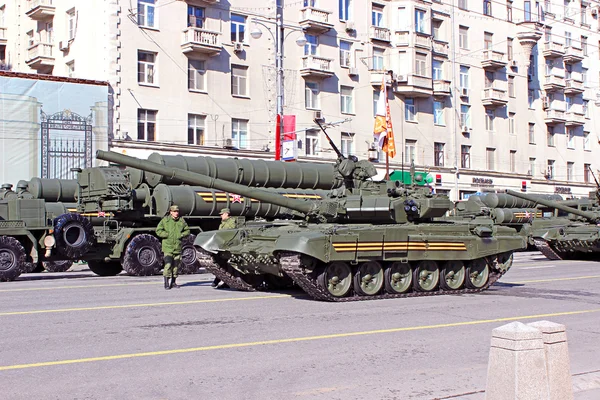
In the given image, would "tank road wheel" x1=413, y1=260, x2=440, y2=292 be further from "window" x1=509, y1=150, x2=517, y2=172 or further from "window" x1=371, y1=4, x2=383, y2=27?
"window" x1=509, y1=150, x2=517, y2=172

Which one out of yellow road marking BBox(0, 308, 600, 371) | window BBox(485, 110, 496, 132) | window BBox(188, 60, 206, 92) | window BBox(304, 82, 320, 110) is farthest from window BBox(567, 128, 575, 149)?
yellow road marking BBox(0, 308, 600, 371)

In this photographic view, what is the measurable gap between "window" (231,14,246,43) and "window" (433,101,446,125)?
14.7 meters

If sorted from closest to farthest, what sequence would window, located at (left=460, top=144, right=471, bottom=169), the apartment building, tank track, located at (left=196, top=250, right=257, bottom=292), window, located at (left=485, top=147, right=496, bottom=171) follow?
1. tank track, located at (left=196, top=250, right=257, bottom=292)
2. the apartment building
3. window, located at (left=460, top=144, right=471, bottom=169)
4. window, located at (left=485, top=147, right=496, bottom=171)

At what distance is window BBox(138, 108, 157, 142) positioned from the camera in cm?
3394

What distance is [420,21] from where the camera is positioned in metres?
Answer: 46.1

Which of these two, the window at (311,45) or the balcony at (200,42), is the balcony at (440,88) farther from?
the balcony at (200,42)

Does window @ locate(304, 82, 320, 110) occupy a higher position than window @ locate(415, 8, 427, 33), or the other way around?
window @ locate(415, 8, 427, 33)

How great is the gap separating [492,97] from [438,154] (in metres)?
5.76

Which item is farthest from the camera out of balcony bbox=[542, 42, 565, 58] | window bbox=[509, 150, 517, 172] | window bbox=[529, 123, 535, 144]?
balcony bbox=[542, 42, 565, 58]

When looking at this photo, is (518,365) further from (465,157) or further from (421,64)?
(465,157)

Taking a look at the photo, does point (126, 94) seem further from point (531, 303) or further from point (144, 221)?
point (531, 303)

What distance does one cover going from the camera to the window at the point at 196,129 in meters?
35.8

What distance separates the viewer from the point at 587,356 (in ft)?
29.3

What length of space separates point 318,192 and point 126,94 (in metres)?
11.7
